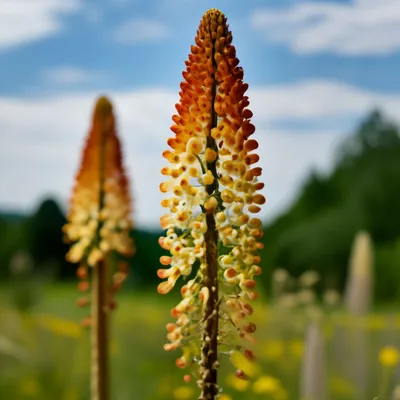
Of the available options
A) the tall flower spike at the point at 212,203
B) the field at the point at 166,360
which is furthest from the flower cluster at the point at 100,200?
the field at the point at 166,360

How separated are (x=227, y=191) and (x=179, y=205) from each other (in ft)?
0.31

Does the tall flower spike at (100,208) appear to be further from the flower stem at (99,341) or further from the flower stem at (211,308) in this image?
the flower stem at (211,308)

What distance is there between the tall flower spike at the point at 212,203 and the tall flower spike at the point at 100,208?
3.58ft

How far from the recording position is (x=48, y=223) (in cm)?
1590

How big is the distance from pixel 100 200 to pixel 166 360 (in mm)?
3101

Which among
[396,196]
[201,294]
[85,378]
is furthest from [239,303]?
[396,196]

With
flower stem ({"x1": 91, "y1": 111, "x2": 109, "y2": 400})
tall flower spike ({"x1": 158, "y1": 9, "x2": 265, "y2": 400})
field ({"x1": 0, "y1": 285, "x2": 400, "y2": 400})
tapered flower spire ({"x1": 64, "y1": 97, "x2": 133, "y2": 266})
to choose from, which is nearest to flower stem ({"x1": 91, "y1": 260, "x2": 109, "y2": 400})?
flower stem ({"x1": 91, "y1": 111, "x2": 109, "y2": 400})

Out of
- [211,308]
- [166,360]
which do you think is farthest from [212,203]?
[166,360]

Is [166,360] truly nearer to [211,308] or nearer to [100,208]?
[100,208]

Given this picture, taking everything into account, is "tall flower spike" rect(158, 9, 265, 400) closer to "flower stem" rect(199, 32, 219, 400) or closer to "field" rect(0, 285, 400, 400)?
"flower stem" rect(199, 32, 219, 400)

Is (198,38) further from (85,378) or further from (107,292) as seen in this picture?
(85,378)

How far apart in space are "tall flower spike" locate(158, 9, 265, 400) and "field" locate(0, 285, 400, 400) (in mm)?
2461

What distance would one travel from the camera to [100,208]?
8.71ft

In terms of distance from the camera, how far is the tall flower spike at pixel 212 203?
1504 millimetres
